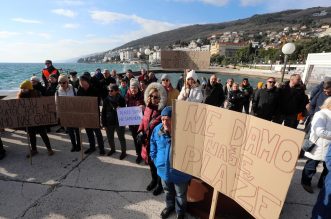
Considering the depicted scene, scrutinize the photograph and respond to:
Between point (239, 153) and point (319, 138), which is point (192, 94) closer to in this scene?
point (319, 138)

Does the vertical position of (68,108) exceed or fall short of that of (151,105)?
it falls short

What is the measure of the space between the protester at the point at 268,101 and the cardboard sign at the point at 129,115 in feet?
9.85

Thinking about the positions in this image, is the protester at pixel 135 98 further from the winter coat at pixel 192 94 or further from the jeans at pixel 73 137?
the jeans at pixel 73 137

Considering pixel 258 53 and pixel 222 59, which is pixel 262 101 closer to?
pixel 258 53

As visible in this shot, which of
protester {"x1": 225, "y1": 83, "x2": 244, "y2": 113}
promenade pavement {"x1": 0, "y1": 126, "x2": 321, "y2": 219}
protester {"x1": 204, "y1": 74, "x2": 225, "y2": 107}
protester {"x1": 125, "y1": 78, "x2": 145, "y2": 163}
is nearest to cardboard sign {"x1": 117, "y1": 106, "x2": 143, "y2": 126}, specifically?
protester {"x1": 125, "y1": 78, "x2": 145, "y2": 163}

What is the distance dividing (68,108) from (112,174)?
66.9 inches

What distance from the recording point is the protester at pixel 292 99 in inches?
209

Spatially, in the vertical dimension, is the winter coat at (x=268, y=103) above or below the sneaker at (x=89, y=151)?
above

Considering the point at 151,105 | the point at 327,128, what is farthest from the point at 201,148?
the point at 327,128

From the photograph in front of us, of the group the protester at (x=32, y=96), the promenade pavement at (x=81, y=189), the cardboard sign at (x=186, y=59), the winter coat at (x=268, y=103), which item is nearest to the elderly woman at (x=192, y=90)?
the cardboard sign at (x=186, y=59)

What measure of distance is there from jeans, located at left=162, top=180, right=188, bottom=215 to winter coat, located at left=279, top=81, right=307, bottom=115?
373cm

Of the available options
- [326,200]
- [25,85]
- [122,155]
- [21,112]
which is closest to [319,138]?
[326,200]

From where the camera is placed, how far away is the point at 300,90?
538 centimetres

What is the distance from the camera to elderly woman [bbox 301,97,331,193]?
315cm
